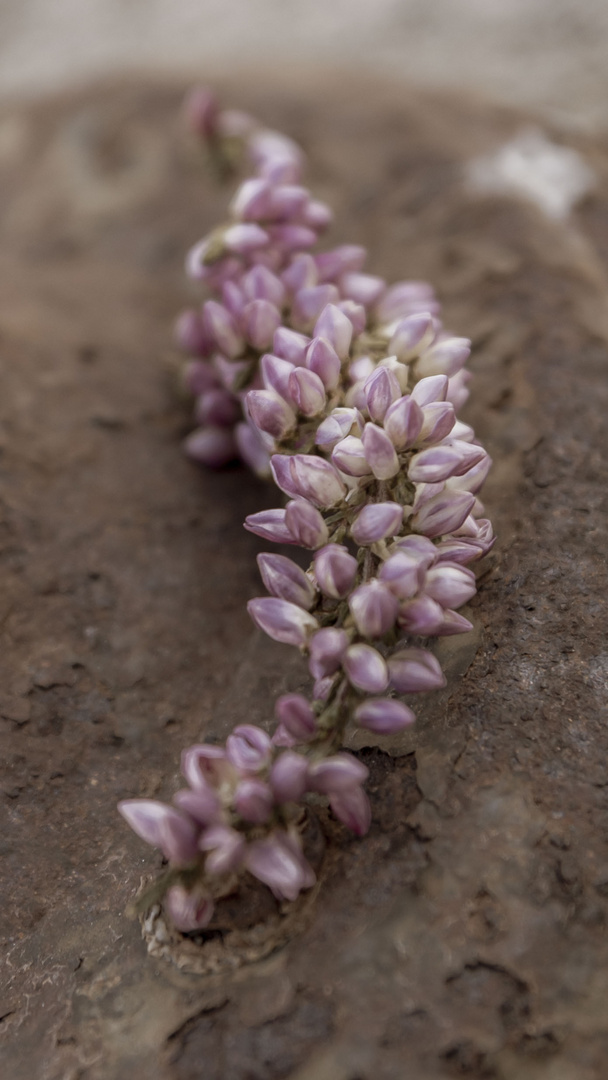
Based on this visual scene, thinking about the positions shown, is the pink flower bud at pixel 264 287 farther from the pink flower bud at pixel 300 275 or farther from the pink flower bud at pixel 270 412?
the pink flower bud at pixel 270 412

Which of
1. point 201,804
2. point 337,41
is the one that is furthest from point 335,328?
point 337,41

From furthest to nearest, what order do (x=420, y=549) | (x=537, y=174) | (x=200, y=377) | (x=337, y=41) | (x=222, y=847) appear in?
(x=337, y=41) < (x=537, y=174) < (x=200, y=377) < (x=420, y=549) < (x=222, y=847)

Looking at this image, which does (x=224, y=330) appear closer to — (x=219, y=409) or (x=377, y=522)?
(x=219, y=409)

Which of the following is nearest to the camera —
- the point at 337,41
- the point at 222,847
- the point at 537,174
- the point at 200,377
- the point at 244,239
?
the point at 222,847

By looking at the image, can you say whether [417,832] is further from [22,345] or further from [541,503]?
[22,345]

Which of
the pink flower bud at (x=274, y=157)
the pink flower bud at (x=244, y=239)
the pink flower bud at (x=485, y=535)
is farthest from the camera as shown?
the pink flower bud at (x=274, y=157)

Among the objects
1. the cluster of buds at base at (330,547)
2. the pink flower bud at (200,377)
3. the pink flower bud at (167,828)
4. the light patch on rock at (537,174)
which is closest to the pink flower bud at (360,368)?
the cluster of buds at base at (330,547)

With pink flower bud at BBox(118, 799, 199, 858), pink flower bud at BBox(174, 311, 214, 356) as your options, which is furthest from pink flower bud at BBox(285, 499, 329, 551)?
pink flower bud at BBox(174, 311, 214, 356)
